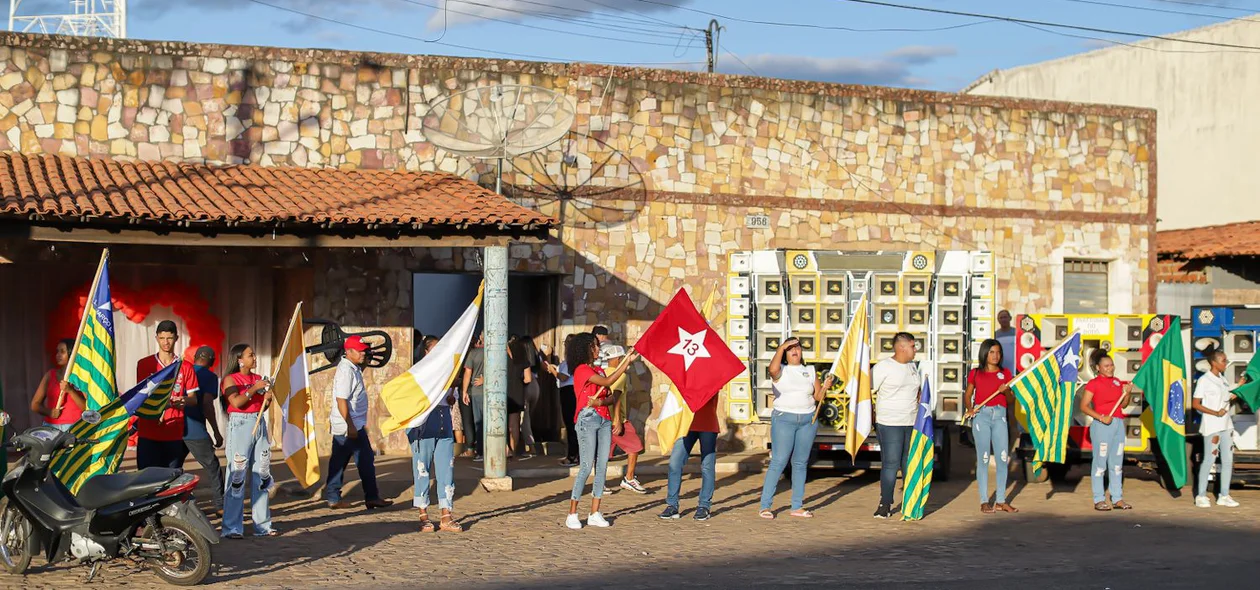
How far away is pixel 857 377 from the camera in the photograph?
13.5m

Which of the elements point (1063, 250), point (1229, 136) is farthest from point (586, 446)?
point (1229, 136)

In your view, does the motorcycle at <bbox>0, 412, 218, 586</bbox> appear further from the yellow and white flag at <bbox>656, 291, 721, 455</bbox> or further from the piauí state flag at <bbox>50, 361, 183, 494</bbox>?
the yellow and white flag at <bbox>656, 291, 721, 455</bbox>

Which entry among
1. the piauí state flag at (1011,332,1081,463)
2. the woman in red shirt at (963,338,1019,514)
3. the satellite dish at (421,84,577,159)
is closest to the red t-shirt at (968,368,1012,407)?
the woman in red shirt at (963,338,1019,514)

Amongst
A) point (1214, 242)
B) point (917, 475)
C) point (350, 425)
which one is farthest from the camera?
point (1214, 242)

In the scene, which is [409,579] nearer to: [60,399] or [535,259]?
[60,399]

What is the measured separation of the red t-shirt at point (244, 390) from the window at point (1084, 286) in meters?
14.3

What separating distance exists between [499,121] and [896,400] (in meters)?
6.48

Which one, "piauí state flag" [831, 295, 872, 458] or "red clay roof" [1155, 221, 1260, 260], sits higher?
"red clay roof" [1155, 221, 1260, 260]

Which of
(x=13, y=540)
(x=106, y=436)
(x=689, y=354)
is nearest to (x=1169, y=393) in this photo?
(x=689, y=354)

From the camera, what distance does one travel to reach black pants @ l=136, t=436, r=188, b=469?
11.5 metres

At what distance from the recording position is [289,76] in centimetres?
1795

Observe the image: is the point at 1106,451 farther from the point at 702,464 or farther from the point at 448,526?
the point at 448,526

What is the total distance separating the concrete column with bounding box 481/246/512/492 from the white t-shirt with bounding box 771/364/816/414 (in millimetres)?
3639

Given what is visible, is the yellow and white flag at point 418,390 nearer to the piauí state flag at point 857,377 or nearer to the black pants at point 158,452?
the black pants at point 158,452
